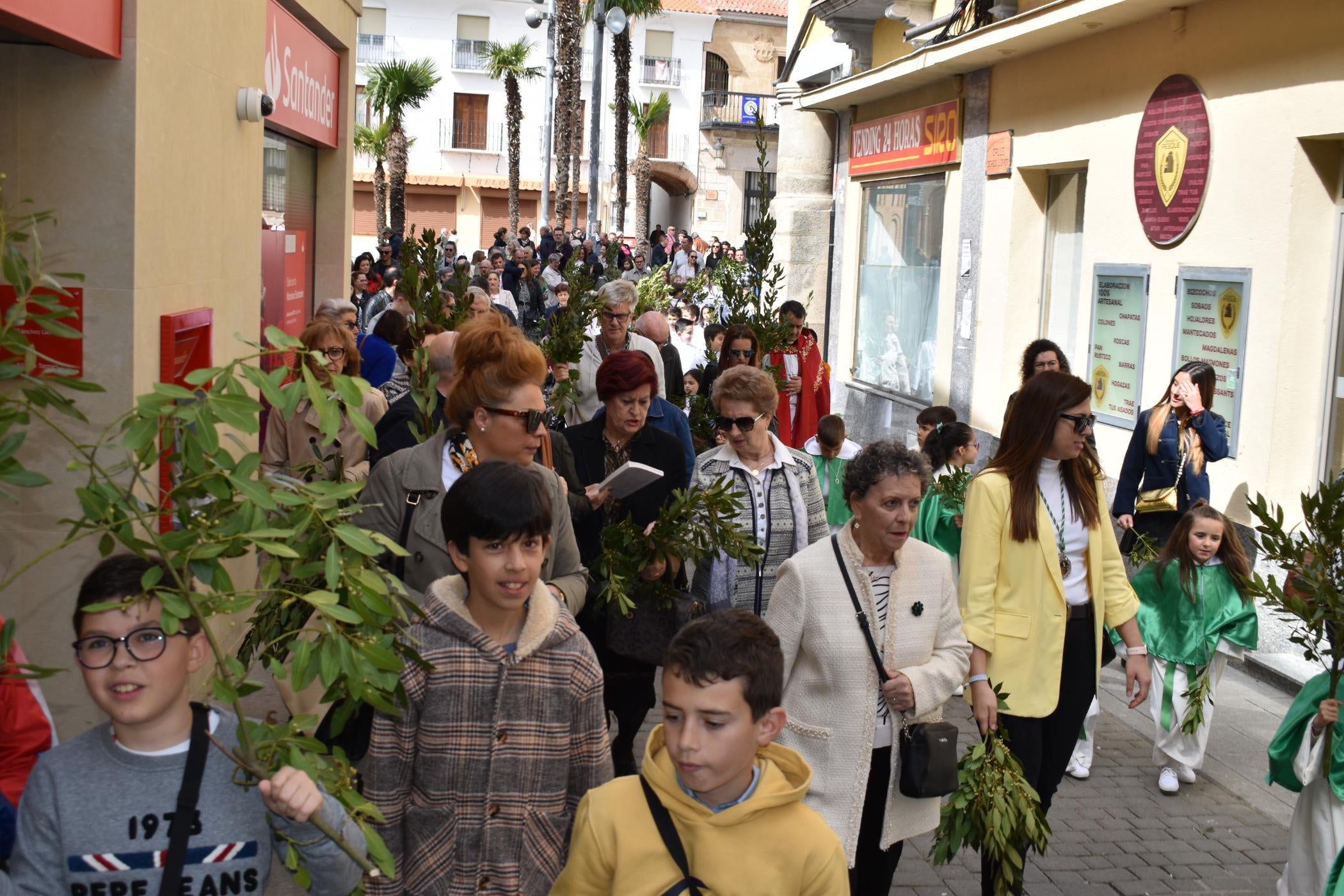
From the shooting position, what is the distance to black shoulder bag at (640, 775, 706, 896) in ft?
9.30

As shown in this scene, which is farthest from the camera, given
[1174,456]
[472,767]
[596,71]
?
[596,71]

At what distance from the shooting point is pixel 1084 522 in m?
5.15

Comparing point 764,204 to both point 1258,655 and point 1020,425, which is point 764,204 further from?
point 1020,425

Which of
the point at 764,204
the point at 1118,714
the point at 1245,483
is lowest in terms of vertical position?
the point at 1118,714

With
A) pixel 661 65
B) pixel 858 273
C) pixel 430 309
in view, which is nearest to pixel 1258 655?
pixel 430 309

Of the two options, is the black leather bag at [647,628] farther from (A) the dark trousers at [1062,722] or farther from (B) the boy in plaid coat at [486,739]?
(B) the boy in plaid coat at [486,739]

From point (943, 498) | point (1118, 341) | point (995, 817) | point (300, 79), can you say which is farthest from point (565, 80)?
point (995, 817)

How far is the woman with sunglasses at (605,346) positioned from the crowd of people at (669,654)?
1.17 m

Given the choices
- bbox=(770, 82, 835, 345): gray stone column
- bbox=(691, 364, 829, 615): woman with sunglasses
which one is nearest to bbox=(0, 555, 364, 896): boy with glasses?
bbox=(691, 364, 829, 615): woman with sunglasses

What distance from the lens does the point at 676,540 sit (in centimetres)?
538

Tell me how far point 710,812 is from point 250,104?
637 centimetres

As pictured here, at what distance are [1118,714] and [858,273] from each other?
12.0 m

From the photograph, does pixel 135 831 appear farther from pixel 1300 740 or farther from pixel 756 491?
pixel 1300 740

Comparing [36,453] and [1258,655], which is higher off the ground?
[36,453]
